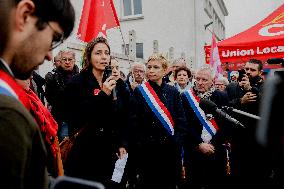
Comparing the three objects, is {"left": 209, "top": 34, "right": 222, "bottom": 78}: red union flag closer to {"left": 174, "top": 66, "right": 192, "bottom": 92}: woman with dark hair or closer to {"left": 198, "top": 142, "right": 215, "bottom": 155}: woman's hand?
{"left": 174, "top": 66, "right": 192, "bottom": 92}: woman with dark hair

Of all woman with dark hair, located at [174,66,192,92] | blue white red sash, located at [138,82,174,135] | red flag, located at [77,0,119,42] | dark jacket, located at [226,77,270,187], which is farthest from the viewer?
woman with dark hair, located at [174,66,192,92]

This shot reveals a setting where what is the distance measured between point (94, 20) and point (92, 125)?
188 cm

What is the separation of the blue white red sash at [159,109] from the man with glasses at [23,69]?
3.00 meters

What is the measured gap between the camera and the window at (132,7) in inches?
931

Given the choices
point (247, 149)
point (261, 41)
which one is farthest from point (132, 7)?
point (247, 149)

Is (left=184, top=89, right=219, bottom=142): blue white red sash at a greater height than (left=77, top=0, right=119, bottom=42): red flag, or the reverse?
(left=77, top=0, right=119, bottom=42): red flag

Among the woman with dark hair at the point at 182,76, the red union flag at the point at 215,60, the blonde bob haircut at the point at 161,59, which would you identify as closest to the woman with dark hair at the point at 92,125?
the blonde bob haircut at the point at 161,59

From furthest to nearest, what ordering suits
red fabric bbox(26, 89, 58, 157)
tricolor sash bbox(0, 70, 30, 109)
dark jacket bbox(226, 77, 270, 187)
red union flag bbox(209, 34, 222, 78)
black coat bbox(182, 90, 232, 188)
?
red union flag bbox(209, 34, 222, 78)
black coat bbox(182, 90, 232, 188)
dark jacket bbox(226, 77, 270, 187)
red fabric bbox(26, 89, 58, 157)
tricolor sash bbox(0, 70, 30, 109)

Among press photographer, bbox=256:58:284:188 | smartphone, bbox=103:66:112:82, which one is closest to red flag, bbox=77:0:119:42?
smartphone, bbox=103:66:112:82

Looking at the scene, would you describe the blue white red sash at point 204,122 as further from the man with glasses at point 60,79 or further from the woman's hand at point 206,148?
the man with glasses at point 60,79

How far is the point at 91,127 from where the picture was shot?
10.8 feet

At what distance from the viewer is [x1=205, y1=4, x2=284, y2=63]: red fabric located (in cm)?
648

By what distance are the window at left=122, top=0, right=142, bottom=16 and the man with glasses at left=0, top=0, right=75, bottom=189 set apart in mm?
22962

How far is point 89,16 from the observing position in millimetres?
4715
